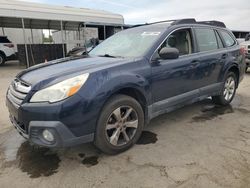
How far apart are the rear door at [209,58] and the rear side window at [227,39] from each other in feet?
0.76

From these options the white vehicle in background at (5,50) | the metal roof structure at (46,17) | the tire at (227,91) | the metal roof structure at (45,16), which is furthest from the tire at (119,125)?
the white vehicle in background at (5,50)

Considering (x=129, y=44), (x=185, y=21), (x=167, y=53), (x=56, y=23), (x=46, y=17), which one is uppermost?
(x=46, y=17)

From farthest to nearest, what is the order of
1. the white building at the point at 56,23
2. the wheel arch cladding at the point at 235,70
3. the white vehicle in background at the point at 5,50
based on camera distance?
1. the white building at the point at 56,23
2. the white vehicle in background at the point at 5,50
3. the wheel arch cladding at the point at 235,70

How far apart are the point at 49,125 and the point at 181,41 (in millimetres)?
2647

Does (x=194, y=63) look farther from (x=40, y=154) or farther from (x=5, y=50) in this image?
(x=5, y=50)

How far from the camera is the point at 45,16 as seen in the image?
16188 millimetres

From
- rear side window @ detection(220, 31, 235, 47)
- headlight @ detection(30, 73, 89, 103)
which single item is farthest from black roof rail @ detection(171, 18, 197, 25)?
headlight @ detection(30, 73, 89, 103)

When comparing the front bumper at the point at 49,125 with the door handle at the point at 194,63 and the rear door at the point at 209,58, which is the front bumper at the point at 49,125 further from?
the rear door at the point at 209,58

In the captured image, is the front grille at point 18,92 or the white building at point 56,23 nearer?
the front grille at point 18,92

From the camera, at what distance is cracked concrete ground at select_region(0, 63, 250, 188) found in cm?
275

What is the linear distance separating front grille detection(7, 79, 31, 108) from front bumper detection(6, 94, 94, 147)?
0.41 feet

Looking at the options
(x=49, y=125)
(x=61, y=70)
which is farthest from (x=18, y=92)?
(x=49, y=125)

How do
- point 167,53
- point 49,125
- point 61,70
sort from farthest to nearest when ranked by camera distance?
point 167,53 → point 61,70 → point 49,125

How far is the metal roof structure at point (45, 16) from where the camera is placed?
14.9m
